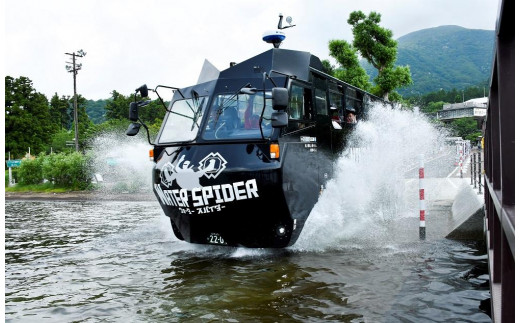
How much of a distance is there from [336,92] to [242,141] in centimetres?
324

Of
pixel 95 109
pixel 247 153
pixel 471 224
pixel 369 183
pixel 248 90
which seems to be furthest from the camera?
pixel 95 109

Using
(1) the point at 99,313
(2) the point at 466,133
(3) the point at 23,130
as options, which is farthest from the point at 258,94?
(2) the point at 466,133

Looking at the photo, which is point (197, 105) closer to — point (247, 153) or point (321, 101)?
point (247, 153)

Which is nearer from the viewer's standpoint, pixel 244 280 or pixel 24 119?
pixel 244 280

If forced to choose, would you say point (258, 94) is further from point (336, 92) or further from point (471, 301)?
point (471, 301)

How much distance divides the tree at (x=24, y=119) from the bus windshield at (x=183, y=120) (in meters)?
49.7

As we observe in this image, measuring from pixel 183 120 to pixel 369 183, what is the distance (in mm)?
4393

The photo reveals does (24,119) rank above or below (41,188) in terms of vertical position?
above

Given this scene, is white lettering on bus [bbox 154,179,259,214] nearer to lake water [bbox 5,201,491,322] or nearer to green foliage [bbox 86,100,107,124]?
lake water [bbox 5,201,491,322]

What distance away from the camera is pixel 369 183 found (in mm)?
10742

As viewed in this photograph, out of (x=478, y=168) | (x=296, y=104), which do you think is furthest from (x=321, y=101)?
(x=478, y=168)

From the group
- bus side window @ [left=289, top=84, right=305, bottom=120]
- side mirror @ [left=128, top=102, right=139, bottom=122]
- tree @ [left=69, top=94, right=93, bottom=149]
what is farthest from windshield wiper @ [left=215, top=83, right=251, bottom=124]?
tree @ [left=69, top=94, right=93, bottom=149]

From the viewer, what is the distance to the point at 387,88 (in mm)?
30156

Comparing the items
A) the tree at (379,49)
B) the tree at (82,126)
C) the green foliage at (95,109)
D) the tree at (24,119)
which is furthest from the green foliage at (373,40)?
the green foliage at (95,109)
